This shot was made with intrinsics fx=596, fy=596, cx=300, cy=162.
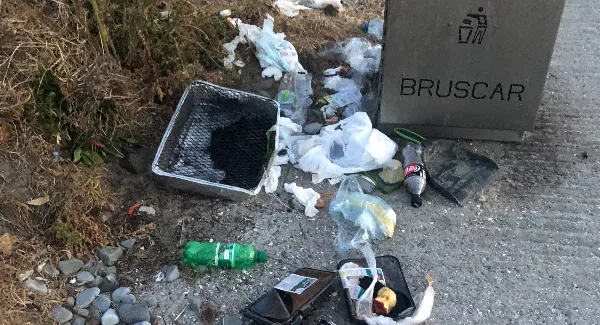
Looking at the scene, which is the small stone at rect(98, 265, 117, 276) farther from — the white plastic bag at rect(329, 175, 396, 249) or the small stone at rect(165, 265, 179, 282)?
the white plastic bag at rect(329, 175, 396, 249)

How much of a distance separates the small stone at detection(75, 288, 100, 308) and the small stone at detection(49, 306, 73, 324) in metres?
0.06

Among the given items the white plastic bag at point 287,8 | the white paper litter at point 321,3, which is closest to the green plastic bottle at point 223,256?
the white plastic bag at point 287,8

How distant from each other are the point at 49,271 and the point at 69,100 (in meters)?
0.90

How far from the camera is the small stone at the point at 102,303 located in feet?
8.54

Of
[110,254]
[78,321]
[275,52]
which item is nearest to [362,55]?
[275,52]

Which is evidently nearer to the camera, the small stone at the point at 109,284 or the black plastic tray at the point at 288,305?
the black plastic tray at the point at 288,305

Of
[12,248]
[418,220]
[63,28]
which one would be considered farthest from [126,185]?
[418,220]

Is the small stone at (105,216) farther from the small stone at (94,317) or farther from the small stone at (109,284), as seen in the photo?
the small stone at (94,317)

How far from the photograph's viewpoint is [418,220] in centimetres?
306

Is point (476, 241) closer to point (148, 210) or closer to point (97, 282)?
point (148, 210)

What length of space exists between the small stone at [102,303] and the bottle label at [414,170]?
1.62 m

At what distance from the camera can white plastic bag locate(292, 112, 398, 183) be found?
3305 mm

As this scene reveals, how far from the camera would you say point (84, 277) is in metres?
2.71

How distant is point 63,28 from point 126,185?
35.2 inches
